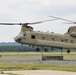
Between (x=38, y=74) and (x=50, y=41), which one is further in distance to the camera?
(x=50, y=41)

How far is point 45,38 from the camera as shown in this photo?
73.6 meters

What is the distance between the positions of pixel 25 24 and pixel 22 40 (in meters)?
4.22

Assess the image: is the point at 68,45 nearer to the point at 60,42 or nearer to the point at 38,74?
the point at 60,42

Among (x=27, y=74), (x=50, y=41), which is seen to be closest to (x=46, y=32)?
(x=50, y=41)

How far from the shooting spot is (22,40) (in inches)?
2808

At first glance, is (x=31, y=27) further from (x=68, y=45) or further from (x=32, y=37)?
(x=68, y=45)

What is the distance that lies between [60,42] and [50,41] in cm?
191

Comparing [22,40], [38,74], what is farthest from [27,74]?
[22,40]

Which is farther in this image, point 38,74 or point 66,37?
point 66,37

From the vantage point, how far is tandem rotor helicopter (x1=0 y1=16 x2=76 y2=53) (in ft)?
235

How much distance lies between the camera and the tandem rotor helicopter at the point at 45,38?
235 ft

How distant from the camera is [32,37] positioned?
7225 cm

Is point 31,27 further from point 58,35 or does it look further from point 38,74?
point 38,74

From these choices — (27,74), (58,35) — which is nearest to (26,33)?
(58,35)
